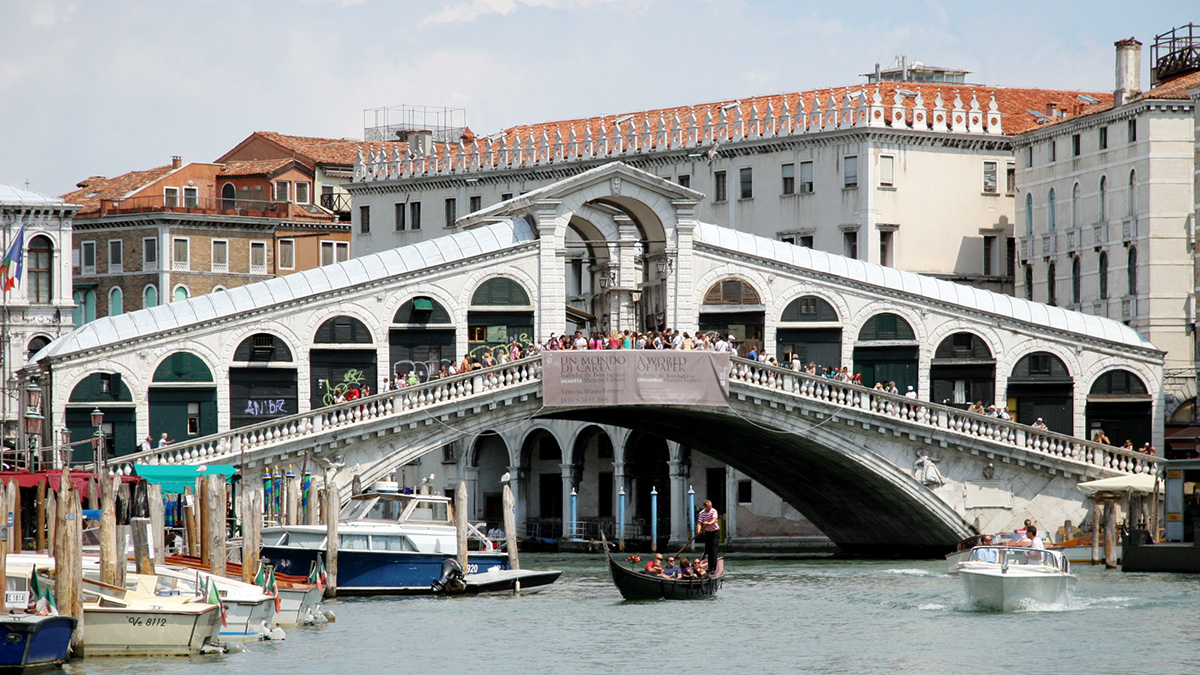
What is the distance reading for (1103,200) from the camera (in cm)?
5678

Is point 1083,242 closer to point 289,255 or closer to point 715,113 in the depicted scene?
point 715,113

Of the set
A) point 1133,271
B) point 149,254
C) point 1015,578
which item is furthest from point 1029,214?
point 149,254

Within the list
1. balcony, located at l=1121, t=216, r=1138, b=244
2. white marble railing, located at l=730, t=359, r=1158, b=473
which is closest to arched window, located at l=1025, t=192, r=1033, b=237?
balcony, located at l=1121, t=216, r=1138, b=244

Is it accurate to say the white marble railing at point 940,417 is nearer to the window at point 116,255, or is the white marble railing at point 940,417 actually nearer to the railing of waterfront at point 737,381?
the railing of waterfront at point 737,381

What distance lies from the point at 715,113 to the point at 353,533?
30028 millimetres

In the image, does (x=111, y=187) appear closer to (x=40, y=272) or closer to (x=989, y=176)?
(x=40, y=272)

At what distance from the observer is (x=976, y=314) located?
169 feet

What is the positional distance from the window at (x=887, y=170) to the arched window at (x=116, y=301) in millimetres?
27621

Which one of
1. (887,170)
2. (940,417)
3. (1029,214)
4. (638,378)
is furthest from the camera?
(1029,214)

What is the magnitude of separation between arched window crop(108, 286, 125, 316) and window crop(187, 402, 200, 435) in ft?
86.0

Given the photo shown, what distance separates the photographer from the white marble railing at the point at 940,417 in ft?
155

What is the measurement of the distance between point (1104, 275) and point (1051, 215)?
116 inches

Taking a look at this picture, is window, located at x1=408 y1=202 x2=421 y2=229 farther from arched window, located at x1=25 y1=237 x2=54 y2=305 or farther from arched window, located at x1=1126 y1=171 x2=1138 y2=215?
arched window, located at x1=1126 y1=171 x2=1138 y2=215

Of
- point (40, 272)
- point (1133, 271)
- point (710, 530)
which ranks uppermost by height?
point (40, 272)
